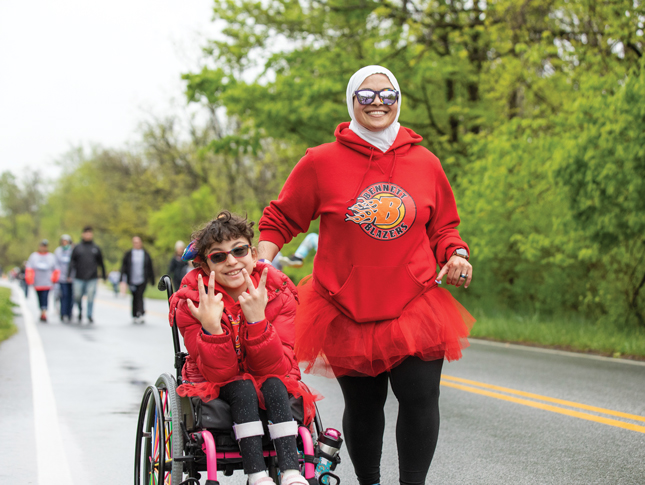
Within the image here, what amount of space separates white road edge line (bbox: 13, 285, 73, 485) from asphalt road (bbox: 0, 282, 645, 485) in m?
0.01

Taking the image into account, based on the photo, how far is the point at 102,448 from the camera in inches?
200

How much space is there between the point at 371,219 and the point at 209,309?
77 cm

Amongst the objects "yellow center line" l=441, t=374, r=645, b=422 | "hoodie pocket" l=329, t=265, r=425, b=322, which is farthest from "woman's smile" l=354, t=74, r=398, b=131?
"yellow center line" l=441, t=374, r=645, b=422

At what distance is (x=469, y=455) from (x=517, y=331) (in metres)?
7.35

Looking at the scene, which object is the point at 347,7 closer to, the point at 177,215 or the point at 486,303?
the point at 486,303

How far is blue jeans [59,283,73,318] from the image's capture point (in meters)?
16.6

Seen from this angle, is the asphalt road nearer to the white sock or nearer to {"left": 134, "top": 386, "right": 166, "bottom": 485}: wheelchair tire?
{"left": 134, "top": 386, "right": 166, "bottom": 485}: wheelchair tire

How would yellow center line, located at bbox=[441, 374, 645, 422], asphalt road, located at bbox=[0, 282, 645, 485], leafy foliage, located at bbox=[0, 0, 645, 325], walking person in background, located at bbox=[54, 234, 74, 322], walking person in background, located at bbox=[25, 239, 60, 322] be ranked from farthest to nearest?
walking person in background, located at bbox=[54, 234, 74, 322] → walking person in background, located at bbox=[25, 239, 60, 322] → leafy foliage, located at bbox=[0, 0, 645, 325] → yellow center line, located at bbox=[441, 374, 645, 422] → asphalt road, located at bbox=[0, 282, 645, 485]

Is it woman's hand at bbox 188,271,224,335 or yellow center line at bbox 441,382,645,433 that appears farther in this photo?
yellow center line at bbox 441,382,645,433

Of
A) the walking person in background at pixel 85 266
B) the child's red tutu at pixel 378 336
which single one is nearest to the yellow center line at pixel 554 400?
the child's red tutu at pixel 378 336

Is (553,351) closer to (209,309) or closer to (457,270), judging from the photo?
(457,270)

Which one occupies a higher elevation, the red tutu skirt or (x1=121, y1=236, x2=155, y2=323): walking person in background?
the red tutu skirt

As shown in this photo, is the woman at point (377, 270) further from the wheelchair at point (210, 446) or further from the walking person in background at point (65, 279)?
the walking person in background at point (65, 279)

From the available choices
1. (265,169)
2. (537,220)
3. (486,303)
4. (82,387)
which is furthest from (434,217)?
(265,169)
